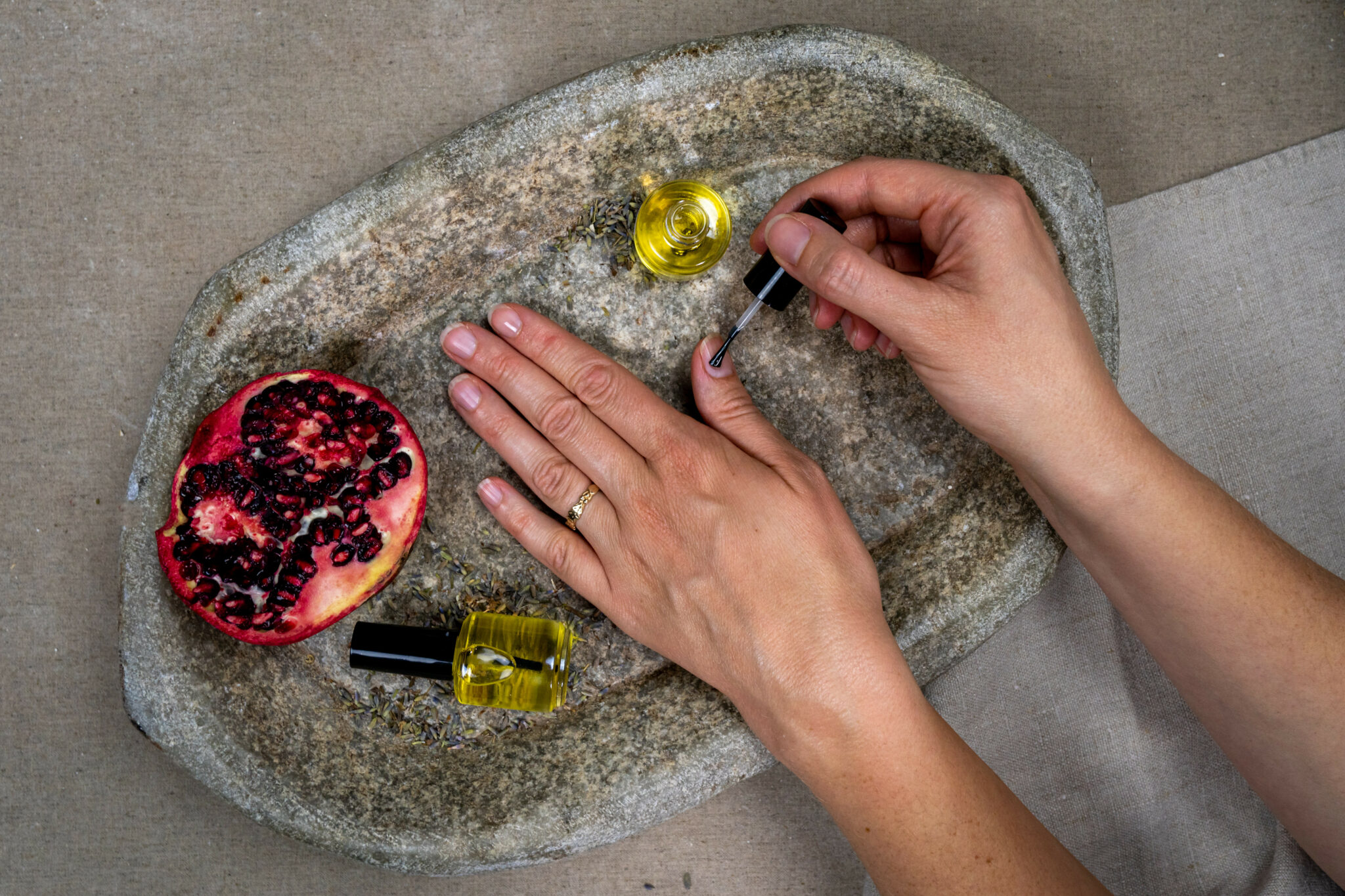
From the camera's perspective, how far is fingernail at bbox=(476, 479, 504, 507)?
1.21 meters

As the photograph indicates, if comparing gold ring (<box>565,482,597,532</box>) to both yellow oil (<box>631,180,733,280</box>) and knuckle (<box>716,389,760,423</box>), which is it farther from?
yellow oil (<box>631,180,733,280</box>)

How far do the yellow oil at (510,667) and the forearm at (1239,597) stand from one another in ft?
2.23

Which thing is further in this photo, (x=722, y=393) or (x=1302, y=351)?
(x=1302, y=351)

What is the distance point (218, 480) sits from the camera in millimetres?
1111

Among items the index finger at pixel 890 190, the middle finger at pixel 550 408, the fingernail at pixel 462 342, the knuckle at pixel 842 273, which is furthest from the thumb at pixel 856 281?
the fingernail at pixel 462 342

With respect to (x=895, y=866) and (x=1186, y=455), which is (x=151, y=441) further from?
(x=1186, y=455)

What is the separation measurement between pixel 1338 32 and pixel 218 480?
1912 mm

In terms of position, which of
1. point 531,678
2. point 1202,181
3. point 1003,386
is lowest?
point 531,678

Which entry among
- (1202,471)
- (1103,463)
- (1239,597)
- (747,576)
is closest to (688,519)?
(747,576)

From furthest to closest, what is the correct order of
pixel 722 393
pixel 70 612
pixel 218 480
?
pixel 70 612
pixel 722 393
pixel 218 480

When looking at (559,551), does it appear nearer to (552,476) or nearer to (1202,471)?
(552,476)

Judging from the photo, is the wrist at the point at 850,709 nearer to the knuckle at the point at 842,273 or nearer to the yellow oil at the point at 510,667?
the yellow oil at the point at 510,667

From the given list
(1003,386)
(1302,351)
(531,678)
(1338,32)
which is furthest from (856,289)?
(1338,32)

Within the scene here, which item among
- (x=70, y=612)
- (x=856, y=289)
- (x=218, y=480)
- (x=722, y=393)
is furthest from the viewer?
(x=70, y=612)
